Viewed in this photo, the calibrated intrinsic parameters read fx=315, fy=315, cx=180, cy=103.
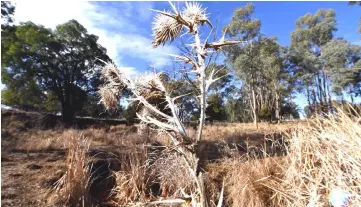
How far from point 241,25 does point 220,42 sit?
2851cm

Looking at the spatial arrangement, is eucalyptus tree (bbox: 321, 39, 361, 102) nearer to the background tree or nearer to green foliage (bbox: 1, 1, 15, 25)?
the background tree

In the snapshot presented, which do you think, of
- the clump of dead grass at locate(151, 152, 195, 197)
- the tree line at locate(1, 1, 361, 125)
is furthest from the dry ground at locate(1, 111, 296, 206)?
the tree line at locate(1, 1, 361, 125)

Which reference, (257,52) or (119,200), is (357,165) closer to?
(119,200)

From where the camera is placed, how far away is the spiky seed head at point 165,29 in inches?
165

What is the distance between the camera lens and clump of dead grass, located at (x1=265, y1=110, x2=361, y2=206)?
2.40 meters

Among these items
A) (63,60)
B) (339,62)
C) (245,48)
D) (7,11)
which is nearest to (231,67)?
(245,48)

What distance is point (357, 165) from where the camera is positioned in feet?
7.83

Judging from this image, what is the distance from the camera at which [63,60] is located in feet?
84.3

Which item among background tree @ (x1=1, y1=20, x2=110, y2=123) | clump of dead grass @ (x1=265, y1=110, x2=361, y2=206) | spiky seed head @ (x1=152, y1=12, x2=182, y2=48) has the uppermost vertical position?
background tree @ (x1=1, y1=20, x2=110, y2=123)

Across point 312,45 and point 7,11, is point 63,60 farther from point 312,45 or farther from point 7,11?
point 312,45

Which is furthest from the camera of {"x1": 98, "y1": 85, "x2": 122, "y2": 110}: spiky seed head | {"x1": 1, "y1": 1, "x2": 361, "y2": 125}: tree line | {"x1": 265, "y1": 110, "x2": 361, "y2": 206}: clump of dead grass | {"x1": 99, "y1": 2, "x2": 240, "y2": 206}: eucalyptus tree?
{"x1": 1, "y1": 1, "x2": 361, "y2": 125}: tree line

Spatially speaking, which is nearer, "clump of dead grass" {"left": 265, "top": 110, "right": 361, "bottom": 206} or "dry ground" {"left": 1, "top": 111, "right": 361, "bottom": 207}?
"clump of dead grass" {"left": 265, "top": 110, "right": 361, "bottom": 206}

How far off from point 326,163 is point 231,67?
26.7m

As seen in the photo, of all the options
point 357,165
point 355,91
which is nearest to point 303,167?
point 357,165
